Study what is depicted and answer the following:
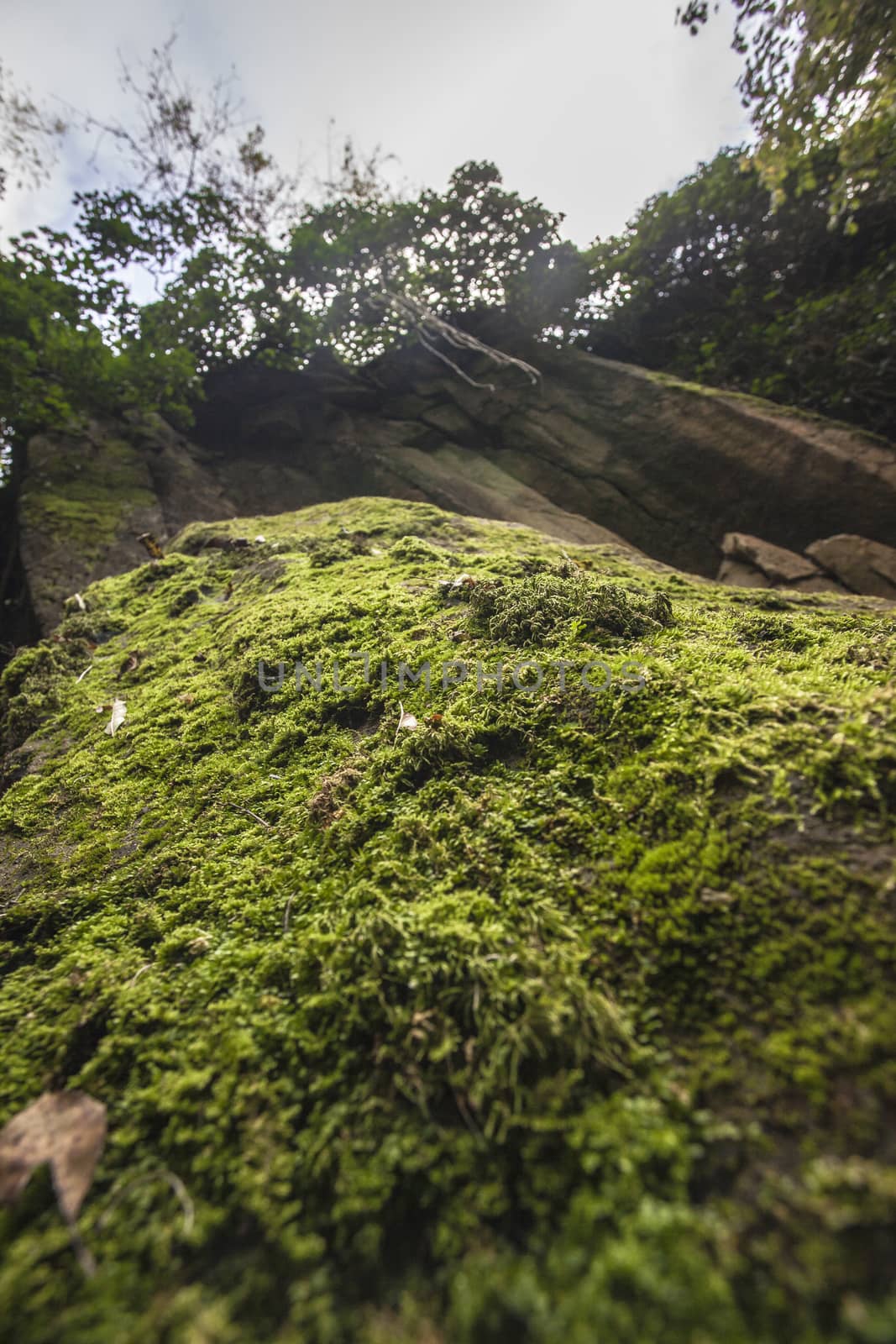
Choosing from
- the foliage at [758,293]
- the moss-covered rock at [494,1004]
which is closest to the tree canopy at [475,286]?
the foliage at [758,293]

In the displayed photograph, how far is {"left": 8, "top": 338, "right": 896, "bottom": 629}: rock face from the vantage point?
8719 millimetres

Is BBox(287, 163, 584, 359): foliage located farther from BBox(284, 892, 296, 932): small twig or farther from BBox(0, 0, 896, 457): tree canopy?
BBox(284, 892, 296, 932): small twig

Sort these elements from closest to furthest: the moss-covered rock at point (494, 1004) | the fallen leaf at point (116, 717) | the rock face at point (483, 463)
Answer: the moss-covered rock at point (494, 1004), the fallen leaf at point (116, 717), the rock face at point (483, 463)

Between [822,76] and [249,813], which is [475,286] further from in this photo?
[249,813]

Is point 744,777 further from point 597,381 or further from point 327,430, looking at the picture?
point 327,430

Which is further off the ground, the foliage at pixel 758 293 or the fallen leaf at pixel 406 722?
the foliage at pixel 758 293

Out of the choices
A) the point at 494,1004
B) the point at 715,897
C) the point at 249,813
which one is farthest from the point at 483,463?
the point at 494,1004

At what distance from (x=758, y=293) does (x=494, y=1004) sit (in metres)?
14.2

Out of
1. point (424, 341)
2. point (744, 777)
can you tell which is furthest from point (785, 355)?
point (744, 777)

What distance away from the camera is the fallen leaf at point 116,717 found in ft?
11.7

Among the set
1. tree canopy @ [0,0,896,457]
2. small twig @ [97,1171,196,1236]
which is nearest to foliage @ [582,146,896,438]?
tree canopy @ [0,0,896,457]

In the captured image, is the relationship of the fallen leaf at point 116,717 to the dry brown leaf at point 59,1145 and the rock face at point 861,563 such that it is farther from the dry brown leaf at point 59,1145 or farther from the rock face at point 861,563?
the rock face at point 861,563

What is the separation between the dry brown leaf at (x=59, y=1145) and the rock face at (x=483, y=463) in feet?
26.7

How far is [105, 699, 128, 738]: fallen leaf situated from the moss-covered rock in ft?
2.08
